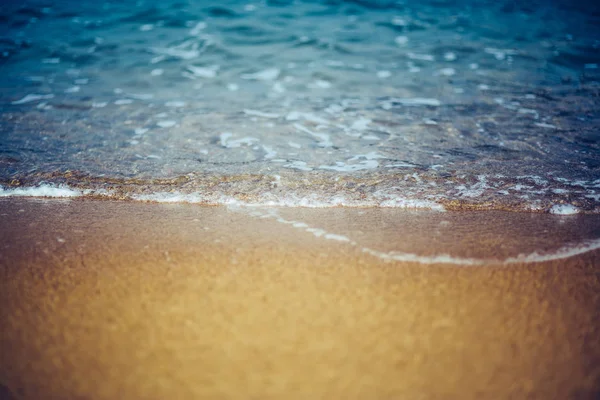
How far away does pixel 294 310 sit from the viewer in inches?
49.7

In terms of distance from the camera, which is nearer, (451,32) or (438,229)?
(438,229)

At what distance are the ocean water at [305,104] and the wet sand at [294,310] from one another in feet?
1.34

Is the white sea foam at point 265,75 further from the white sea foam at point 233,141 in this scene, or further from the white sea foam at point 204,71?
the white sea foam at point 233,141

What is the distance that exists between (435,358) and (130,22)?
738 cm

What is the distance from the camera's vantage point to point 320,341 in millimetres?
1146

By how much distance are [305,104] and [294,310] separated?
2795 millimetres

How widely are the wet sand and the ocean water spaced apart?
0.41 m

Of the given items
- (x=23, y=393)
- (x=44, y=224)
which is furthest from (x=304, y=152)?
(x=23, y=393)

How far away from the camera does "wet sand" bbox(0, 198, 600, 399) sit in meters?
1.04

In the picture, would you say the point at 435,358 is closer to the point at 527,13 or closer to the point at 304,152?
the point at 304,152

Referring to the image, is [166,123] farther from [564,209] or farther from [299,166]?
[564,209]

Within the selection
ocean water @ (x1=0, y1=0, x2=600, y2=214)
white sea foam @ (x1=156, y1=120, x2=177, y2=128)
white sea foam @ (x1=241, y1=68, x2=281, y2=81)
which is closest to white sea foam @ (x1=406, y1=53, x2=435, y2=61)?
ocean water @ (x1=0, y1=0, x2=600, y2=214)

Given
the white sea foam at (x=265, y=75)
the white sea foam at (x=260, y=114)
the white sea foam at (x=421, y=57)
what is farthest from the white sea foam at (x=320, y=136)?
the white sea foam at (x=421, y=57)

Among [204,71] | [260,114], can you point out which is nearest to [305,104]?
[260,114]
